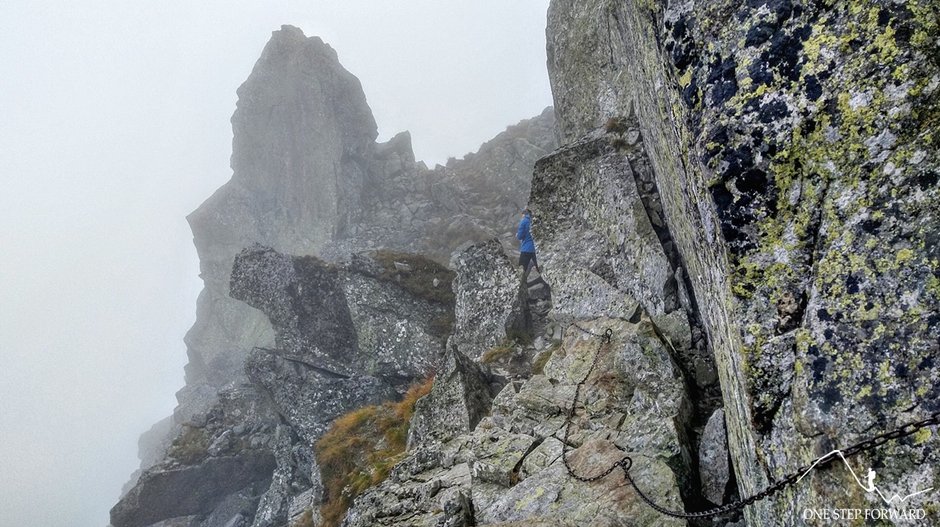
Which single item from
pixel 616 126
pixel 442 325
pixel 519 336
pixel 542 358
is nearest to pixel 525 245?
pixel 519 336

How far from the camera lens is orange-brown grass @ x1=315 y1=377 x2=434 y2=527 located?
15.3 metres

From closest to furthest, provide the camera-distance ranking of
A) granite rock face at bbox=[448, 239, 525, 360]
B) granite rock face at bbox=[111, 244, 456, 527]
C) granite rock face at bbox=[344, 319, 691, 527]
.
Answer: granite rock face at bbox=[344, 319, 691, 527]
granite rock face at bbox=[448, 239, 525, 360]
granite rock face at bbox=[111, 244, 456, 527]

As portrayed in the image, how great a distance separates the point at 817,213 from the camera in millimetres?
4559

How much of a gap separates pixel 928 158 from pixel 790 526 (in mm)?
3394

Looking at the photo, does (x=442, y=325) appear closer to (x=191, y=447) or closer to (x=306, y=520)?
(x=306, y=520)

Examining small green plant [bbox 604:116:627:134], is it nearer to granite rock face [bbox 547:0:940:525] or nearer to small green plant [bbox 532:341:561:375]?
small green plant [bbox 532:341:561:375]

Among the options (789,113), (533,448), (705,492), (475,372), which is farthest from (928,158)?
(475,372)

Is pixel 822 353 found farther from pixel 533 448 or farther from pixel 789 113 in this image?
pixel 533 448

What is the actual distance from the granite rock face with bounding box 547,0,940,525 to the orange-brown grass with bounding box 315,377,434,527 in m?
12.2

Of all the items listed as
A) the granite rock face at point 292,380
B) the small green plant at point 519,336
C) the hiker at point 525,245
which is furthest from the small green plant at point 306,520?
the hiker at point 525,245

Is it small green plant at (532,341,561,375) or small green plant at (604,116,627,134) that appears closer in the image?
small green plant at (532,341,561,375)

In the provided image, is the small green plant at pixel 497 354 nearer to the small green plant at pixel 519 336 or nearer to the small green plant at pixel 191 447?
the small green plant at pixel 519 336

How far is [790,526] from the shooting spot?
4.68 metres

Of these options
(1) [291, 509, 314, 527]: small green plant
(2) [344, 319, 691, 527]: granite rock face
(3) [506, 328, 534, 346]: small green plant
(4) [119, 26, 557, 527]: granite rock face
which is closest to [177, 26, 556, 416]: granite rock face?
(4) [119, 26, 557, 527]: granite rock face
